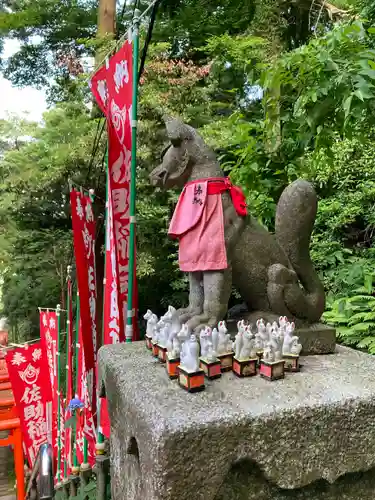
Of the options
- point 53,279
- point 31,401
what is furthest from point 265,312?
point 53,279

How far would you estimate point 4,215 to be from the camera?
730cm

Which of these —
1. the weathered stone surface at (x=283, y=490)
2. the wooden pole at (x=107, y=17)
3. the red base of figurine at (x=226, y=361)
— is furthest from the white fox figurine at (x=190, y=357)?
the wooden pole at (x=107, y=17)

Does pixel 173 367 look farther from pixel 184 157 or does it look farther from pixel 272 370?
pixel 184 157

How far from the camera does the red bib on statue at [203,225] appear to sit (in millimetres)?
1798

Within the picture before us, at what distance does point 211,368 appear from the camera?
4.96 ft

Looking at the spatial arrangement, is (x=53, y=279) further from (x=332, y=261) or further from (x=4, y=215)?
(x=332, y=261)

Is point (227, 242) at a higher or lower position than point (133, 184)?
lower

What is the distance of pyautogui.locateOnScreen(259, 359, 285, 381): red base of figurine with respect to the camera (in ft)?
4.94

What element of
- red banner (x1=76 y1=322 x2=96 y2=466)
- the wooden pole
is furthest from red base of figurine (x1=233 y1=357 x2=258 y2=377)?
the wooden pole

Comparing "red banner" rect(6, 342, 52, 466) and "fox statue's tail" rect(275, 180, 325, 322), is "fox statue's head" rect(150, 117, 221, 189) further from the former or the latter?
"red banner" rect(6, 342, 52, 466)

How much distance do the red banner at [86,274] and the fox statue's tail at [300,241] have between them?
1.29 meters

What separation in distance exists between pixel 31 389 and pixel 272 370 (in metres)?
3.50

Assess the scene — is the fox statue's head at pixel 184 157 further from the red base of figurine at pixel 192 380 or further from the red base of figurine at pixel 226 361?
the red base of figurine at pixel 192 380

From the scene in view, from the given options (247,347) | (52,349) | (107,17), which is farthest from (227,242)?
(107,17)
